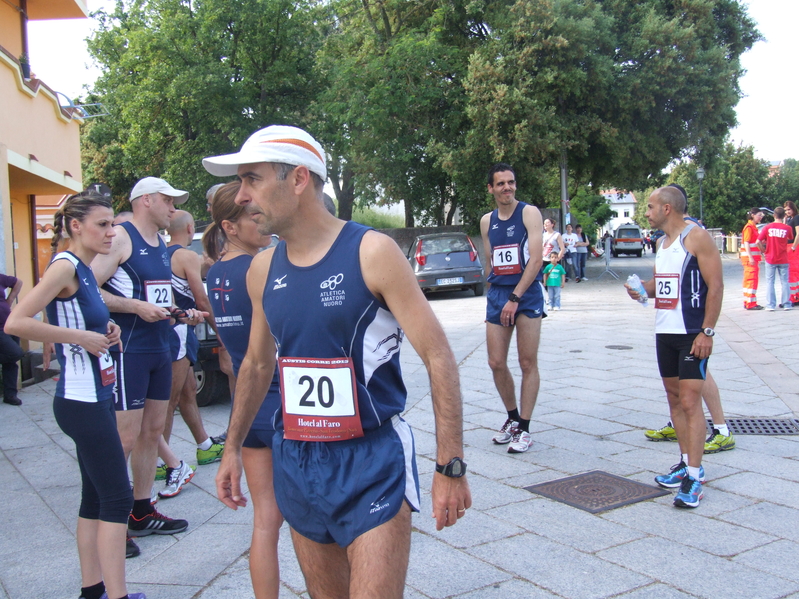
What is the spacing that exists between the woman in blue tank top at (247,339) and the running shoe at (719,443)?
3542 mm

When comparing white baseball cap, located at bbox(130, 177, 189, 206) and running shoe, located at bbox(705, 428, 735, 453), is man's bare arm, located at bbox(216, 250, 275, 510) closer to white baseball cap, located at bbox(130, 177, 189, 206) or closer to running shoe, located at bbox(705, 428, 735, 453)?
white baseball cap, located at bbox(130, 177, 189, 206)

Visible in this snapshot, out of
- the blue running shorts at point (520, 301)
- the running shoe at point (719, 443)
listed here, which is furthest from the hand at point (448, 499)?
the running shoe at point (719, 443)

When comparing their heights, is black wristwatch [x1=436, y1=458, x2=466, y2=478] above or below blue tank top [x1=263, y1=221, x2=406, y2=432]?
below

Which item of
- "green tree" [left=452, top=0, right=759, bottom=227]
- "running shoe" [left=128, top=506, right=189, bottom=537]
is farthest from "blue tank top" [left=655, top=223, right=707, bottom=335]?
"green tree" [left=452, top=0, right=759, bottom=227]

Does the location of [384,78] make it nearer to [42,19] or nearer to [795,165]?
[42,19]

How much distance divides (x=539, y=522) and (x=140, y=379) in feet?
7.45

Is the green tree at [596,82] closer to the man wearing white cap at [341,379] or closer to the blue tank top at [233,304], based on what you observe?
the blue tank top at [233,304]

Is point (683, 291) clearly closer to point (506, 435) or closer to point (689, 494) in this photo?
point (689, 494)

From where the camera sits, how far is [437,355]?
219 centimetres

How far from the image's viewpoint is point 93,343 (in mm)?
3152

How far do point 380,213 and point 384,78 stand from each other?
2141 centimetres

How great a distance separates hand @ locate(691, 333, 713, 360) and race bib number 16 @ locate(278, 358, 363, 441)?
292cm

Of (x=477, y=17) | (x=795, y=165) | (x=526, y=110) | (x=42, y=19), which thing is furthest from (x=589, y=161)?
(x=795, y=165)

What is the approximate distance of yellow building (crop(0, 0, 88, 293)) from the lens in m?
10.3
